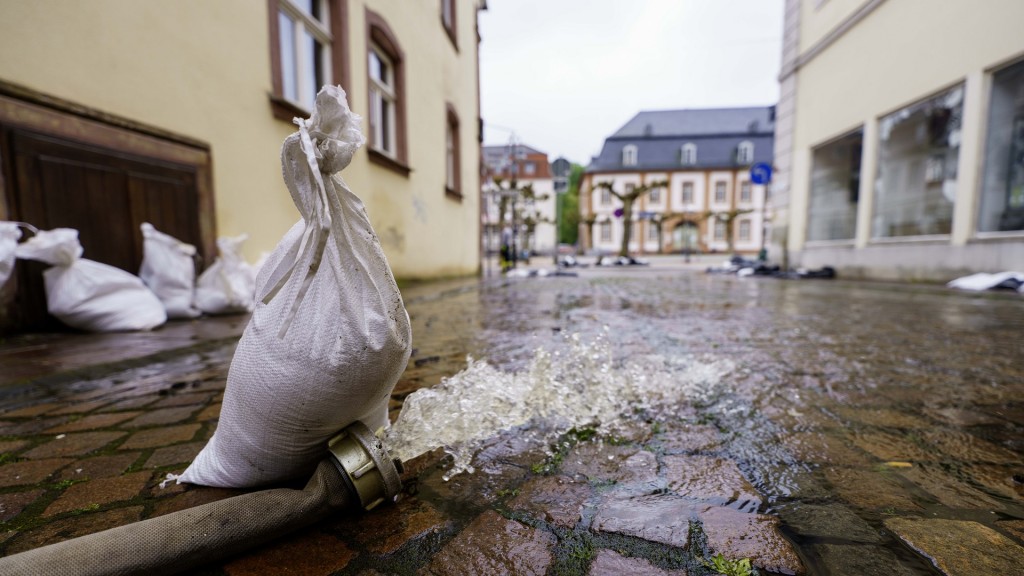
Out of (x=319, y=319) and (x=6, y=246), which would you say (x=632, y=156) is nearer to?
(x=6, y=246)

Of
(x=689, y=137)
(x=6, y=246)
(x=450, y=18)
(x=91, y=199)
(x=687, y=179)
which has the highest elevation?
(x=689, y=137)

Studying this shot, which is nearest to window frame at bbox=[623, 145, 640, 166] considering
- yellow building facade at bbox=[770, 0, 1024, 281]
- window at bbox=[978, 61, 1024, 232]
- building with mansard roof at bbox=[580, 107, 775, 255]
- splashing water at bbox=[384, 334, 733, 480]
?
building with mansard roof at bbox=[580, 107, 775, 255]

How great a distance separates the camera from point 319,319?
920mm

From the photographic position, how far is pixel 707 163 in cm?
4356

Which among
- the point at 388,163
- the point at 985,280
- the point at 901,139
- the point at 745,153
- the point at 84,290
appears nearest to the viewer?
the point at 84,290

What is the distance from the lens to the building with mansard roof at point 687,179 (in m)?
41.7

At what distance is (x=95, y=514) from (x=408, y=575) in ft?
2.58

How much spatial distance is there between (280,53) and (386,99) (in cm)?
310

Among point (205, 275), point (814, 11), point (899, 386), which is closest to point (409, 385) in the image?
point (899, 386)

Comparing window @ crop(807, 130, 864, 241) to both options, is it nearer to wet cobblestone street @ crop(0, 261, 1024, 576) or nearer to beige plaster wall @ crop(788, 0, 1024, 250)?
beige plaster wall @ crop(788, 0, 1024, 250)

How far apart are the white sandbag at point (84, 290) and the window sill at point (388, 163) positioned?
3.76 meters

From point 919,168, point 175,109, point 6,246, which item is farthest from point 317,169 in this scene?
point 919,168

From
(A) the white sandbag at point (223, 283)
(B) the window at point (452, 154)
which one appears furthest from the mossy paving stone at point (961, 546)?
(B) the window at point (452, 154)

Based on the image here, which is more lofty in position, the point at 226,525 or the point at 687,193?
the point at 687,193
